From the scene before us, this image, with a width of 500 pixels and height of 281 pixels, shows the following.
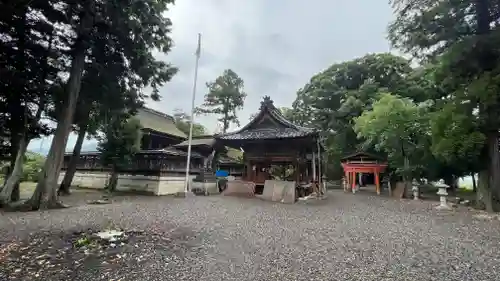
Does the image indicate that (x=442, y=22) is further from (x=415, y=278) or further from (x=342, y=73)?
(x=342, y=73)

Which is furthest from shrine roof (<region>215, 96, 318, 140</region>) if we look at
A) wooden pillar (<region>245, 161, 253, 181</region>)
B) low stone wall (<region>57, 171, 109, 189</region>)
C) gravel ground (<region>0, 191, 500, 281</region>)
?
low stone wall (<region>57, 171, 109, 189</region>)

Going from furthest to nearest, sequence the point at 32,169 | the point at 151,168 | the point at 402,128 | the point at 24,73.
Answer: the point at 32,169
the point at 151,168
the point at 402,128
the point at 24,73

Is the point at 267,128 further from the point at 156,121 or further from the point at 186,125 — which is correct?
the point at 186,125

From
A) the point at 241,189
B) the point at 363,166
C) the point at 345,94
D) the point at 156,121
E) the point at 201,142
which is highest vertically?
the point at 345,94

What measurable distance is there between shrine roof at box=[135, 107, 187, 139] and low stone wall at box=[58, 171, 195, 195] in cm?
448

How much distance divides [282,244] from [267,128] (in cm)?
1189

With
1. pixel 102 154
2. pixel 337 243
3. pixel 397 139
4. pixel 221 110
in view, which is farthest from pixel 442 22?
pixel 221 110

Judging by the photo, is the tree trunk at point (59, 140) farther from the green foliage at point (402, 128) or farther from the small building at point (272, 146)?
the green foliage at point (402, 128)

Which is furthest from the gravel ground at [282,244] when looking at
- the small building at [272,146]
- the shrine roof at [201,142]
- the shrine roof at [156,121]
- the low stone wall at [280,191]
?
the shrine roof at [156,121]

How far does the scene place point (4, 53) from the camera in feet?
26.0

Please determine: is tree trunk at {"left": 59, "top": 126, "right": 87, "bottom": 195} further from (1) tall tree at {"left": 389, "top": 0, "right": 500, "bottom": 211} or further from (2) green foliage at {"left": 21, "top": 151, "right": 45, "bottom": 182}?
(1) tall tree at {"left": 389, "top": 0, "right": 500, "bottom": 211}

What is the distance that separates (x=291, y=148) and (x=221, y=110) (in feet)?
74.1

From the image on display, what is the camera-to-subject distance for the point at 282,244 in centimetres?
583

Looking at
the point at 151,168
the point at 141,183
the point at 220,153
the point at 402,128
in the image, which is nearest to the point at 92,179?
the point at 141,183
